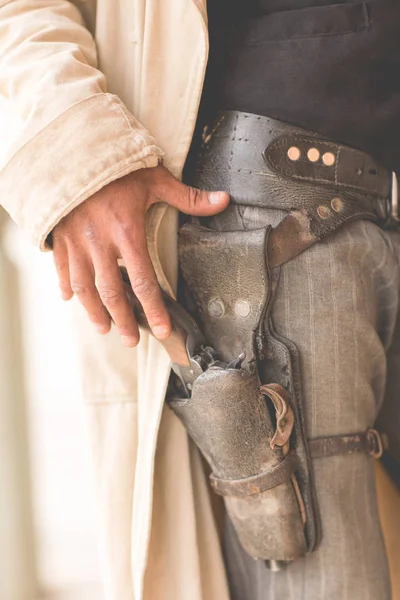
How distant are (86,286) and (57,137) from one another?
7.4 inches

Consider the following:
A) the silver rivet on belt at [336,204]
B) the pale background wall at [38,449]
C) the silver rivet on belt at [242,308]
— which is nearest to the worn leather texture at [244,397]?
the silver rivet on belt at [242,308]

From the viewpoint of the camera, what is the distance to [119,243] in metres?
0.80

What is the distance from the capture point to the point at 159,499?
0.99 metres

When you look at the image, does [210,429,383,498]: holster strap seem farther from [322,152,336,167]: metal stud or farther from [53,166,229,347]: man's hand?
[322,152,336,167]: metal stud

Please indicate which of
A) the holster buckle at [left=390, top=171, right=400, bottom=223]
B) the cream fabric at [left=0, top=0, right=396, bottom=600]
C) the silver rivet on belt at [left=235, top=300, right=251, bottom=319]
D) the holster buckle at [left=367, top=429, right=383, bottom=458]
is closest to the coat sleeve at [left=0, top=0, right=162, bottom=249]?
the cream fabric at [left=0, top=0, right=396, bottom=600]

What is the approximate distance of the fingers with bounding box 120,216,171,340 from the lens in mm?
800

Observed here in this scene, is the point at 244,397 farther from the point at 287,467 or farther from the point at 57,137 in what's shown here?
the point at 57,137

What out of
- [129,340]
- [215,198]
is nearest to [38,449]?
[129,340]

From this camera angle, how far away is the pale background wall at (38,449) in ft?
7.15

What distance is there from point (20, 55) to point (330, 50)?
41 cm

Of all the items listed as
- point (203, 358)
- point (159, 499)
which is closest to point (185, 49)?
point (203, 358)

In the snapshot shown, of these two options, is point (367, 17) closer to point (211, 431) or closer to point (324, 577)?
point (211, 431)

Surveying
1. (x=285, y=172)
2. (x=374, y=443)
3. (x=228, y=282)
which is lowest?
(x=374, y=443)

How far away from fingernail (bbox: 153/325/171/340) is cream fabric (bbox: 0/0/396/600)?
80 mm
